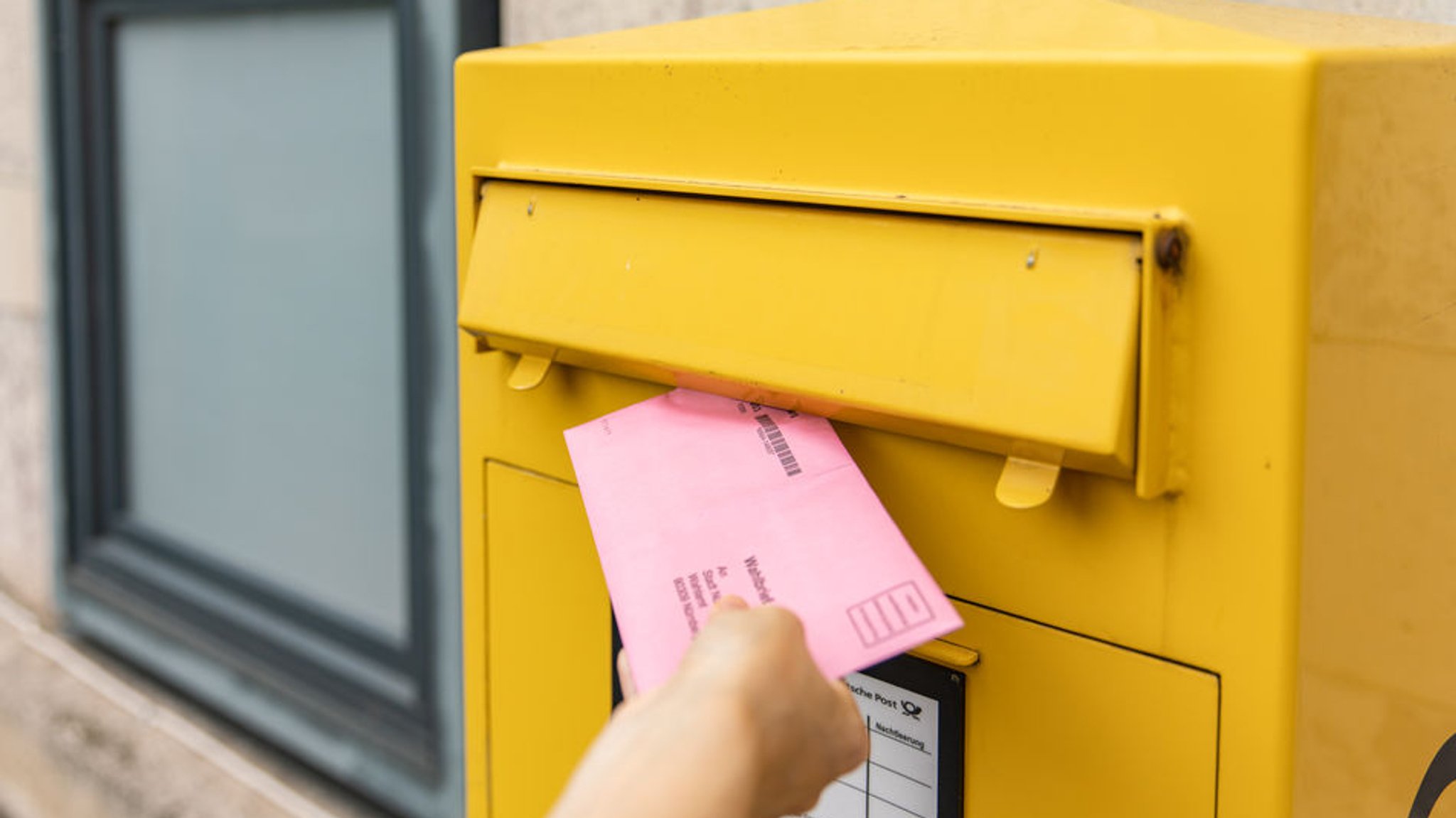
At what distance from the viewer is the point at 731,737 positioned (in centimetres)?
62

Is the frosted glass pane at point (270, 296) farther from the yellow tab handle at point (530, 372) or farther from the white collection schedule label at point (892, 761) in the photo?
the white collection schedule label at point (892, 761)

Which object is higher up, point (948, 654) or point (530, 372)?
point (530, 372)

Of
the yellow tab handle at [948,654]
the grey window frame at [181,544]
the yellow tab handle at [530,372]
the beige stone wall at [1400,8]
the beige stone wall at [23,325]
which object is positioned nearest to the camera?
the yellow tab handle at [948,654]

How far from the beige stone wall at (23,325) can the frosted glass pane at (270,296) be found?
230mm

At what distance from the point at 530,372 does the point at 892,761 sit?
1.37ft

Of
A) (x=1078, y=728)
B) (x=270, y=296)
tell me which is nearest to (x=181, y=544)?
(x=270, y=296)

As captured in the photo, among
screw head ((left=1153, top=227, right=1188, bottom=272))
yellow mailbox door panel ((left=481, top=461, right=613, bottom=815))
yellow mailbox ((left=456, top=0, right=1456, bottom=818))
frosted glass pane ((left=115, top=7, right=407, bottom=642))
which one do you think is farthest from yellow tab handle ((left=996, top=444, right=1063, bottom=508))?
frosted glass pane ((left=115, top=7, right=407, bottom=642))

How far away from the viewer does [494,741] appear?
118cm

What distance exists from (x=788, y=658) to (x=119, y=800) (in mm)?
2526

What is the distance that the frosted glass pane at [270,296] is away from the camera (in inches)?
95.8

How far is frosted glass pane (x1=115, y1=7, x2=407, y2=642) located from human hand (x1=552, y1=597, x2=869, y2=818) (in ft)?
5.84

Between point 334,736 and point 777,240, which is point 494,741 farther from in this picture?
point 334,736

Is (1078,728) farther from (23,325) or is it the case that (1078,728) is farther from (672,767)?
(23,325)

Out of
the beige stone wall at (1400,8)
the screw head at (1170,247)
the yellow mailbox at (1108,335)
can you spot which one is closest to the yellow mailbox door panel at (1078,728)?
the yellow mailbox at (1108,335)
